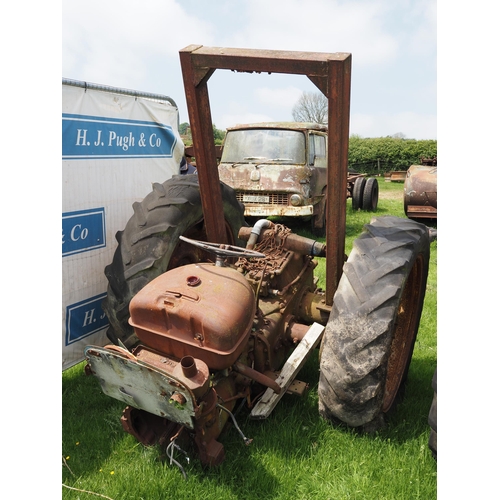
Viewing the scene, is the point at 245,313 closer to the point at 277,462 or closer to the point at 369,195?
the point at 277,462

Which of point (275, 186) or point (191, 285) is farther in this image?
point (275, 186)

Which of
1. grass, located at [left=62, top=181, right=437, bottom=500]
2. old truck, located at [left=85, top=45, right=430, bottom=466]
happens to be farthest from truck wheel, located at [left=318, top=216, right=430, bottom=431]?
grass, located at [left=62, top=181, right=437, bottom=500]

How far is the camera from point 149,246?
10.1 ft

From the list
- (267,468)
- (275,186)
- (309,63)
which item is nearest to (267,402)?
(267,468)

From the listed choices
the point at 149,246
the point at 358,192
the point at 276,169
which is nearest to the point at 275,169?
the point at 276,169

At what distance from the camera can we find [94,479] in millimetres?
2406

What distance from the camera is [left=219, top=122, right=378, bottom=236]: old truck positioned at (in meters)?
7.90

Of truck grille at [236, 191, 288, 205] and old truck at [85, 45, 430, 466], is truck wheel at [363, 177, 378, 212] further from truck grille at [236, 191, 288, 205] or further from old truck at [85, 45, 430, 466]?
old truck at [85, 45, 430, 466]

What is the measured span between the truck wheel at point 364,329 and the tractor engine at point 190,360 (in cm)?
39

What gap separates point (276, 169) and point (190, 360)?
6222 millimetres

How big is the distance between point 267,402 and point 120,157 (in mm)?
2461

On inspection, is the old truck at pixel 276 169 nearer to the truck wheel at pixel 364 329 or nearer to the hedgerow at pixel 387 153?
the truck wheel at pixel 364 329

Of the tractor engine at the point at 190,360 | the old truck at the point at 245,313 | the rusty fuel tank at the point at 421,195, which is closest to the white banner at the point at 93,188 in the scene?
the old truck at the point at 245,313

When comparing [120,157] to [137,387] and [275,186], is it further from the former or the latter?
[275,186]
